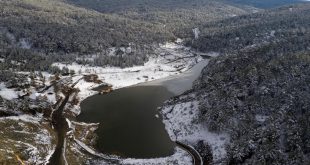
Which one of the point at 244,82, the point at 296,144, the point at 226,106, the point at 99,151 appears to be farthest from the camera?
the point at 244,82

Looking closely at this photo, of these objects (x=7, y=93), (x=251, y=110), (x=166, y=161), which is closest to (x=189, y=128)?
(x=251, y=110)

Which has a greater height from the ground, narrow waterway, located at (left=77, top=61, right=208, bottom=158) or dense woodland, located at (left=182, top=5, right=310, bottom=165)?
dense woodland, located at (left=182, top=5, right=310, bottom=165)

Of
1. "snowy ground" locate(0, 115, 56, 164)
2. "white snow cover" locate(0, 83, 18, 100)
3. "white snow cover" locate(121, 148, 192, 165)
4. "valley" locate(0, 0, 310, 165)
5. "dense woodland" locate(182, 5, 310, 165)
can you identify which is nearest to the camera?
"dense woodland" locate(182, 5, 310, 165)

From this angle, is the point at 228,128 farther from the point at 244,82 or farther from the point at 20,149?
the point at 20,149

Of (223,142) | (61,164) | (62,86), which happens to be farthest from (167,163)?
(62,86)

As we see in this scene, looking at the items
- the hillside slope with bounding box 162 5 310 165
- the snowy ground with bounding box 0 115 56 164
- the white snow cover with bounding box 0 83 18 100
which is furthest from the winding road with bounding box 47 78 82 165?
the hillside slope with bounding box 162 5 310 165

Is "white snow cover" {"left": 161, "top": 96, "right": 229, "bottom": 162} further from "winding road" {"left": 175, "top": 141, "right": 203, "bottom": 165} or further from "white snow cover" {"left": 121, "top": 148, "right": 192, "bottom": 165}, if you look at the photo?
"white snow cover" {"left": 121, "top": 148, "right": 192, "bottom": 165}

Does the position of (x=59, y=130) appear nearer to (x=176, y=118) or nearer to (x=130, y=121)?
(x=130, y=121)

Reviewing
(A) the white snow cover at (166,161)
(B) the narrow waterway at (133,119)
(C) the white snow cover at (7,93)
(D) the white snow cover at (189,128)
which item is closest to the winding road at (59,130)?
(B) the narrow waterway at (133,119)
